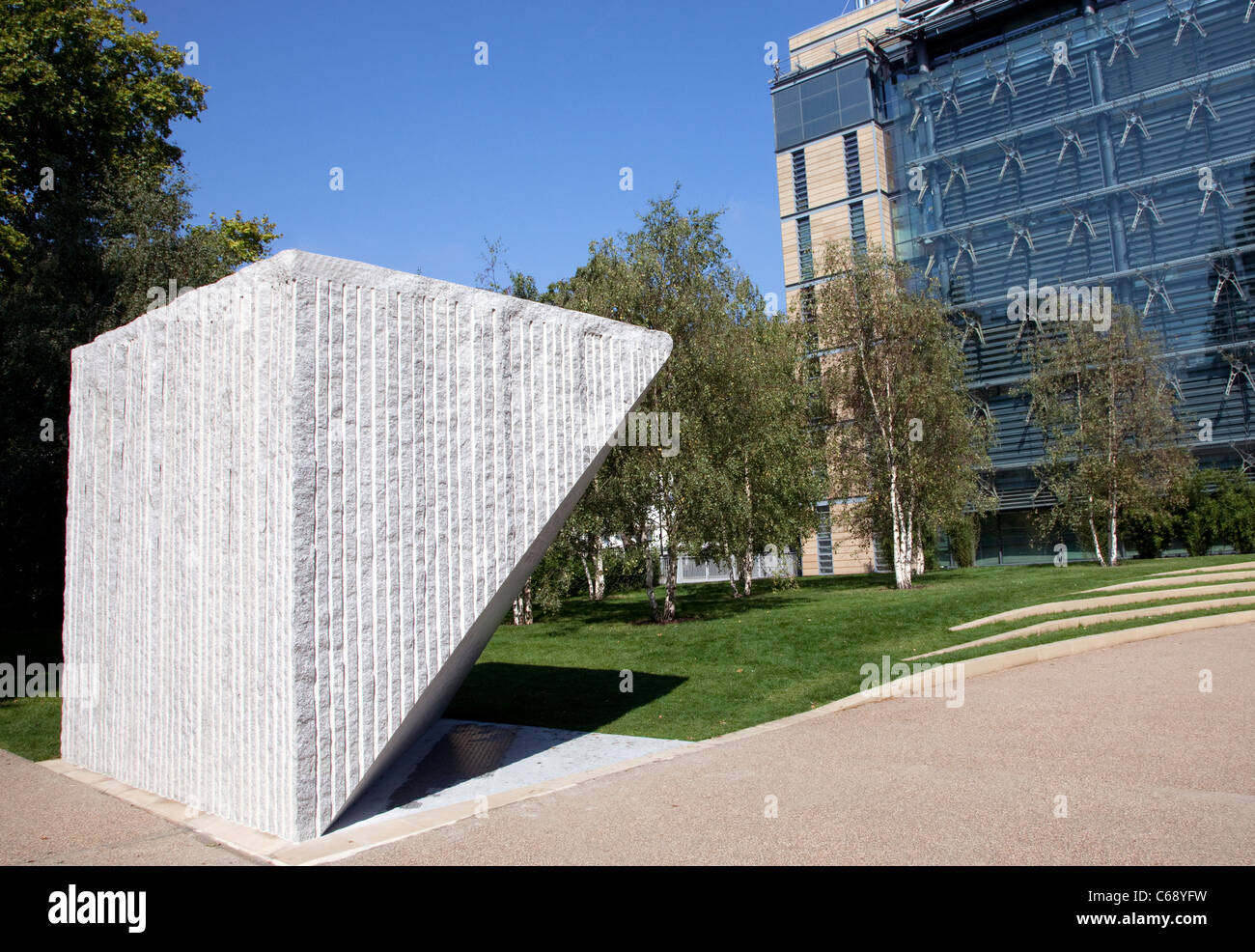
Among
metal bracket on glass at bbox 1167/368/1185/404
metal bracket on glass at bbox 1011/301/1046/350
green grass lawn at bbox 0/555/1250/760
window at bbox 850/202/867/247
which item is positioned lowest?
green grass lawn at bbox 0/555/1250/760

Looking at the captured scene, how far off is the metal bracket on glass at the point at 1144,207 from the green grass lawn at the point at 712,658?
15.8 m

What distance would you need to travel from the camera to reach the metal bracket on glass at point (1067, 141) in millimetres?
31969

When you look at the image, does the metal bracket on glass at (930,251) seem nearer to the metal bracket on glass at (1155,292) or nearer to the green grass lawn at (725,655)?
the metal bracket on glass at (1155,292)

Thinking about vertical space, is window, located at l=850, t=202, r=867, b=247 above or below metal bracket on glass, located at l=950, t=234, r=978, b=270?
above

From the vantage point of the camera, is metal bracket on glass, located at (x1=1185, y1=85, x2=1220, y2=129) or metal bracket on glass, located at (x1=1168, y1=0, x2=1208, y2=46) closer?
metal bracket on glass, located at (x1=1185, y1=85, x2=1220, y2=129)

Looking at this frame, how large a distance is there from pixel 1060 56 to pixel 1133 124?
408cm

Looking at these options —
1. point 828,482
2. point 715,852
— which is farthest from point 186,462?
point 828,482

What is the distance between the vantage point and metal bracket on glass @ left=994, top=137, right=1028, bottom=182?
109 feet

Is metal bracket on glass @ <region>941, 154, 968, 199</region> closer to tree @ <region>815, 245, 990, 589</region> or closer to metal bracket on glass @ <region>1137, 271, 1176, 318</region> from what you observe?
metal bracket on glass @ <region>1137, 271, 1176, 318</region>

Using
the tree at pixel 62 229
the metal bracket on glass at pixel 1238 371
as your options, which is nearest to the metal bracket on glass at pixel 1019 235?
the metal bracket on glass at pixel 1238 371

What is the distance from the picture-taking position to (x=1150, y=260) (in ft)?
98.9

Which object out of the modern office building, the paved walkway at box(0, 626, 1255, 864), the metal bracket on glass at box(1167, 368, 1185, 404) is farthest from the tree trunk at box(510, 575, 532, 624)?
the metal bracket on glass at box(1167, 368, 1185, 404)

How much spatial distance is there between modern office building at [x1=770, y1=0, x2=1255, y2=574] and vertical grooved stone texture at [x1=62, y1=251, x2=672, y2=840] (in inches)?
763

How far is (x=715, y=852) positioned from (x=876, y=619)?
10.0 meters
